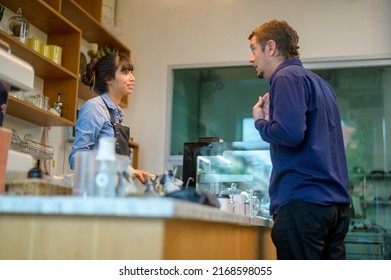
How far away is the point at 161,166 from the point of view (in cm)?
450

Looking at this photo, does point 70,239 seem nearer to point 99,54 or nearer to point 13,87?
point 13,87

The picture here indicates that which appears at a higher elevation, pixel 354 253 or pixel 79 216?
pixel 79 216

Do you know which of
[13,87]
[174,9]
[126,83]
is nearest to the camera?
[13,87]

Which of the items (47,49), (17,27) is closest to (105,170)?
(17,27)

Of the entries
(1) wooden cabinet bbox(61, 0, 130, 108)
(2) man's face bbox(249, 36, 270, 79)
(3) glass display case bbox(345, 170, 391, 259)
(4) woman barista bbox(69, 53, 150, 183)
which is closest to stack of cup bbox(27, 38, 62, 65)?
(1) wooden cabinet bbox(61, 0, 130, 108)

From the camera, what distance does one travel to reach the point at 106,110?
7.91 feet

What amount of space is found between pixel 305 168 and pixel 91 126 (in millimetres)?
1004

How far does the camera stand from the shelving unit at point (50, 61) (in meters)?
3.12

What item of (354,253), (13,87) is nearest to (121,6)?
(354,253)

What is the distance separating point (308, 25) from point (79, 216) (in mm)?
3708

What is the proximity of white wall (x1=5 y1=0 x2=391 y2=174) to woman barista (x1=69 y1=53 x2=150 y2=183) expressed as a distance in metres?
1.90

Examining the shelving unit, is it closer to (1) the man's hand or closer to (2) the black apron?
(2) the black apron

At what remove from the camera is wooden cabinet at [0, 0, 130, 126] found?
3136mm

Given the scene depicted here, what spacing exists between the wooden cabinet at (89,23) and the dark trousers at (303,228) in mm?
2458
